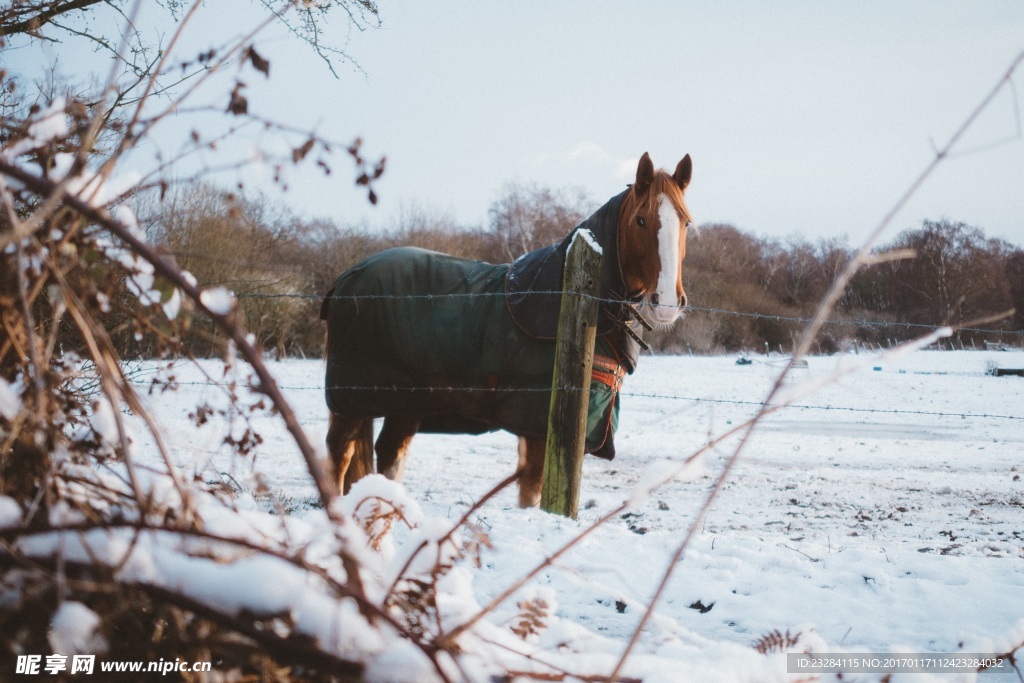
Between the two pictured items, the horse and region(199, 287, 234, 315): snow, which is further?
the horse

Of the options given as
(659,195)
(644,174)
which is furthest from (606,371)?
(644,174)

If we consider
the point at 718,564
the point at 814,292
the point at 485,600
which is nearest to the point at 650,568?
the point at 718,564

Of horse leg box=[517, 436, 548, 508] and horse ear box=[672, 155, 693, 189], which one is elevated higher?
horse ear box=[672, 155, 693, 189]

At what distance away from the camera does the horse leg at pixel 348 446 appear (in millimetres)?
4578

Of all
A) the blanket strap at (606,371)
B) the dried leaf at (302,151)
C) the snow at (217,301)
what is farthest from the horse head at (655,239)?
the snow at (217,301)

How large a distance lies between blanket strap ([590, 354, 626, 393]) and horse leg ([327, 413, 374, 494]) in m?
1.60

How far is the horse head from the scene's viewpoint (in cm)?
370

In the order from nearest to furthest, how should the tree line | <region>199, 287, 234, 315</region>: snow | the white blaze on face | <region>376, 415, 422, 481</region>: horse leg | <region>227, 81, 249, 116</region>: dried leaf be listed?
1. <region>199, 287, 234, 315</region>: snow
2. <region>227, 81, 249, 116</region>: dried leaf
3. the white blaze on face
4. <region>376, 415, 422, 481</region>: horse leg
5. the tree line

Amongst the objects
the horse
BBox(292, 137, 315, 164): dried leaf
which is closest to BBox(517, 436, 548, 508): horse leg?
the horse

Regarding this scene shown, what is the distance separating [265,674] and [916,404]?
14467 mm

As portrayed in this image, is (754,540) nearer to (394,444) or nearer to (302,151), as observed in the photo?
(394,444)

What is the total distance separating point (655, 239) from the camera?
→ 375 centimetres

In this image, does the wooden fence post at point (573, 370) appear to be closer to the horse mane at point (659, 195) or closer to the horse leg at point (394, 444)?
the horse mane at point (659, 195)

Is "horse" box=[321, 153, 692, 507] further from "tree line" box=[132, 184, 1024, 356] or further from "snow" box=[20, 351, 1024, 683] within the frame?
"tree line" box=[132, 184, 1024, 356]
